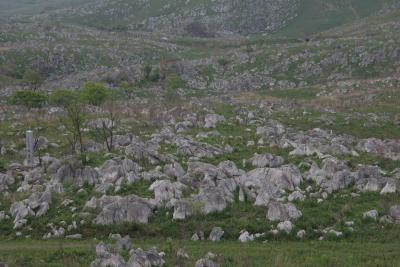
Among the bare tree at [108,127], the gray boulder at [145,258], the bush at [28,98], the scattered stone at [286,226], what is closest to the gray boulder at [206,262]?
the gray boulder at [145,258]

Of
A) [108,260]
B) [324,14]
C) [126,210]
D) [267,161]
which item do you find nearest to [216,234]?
[126,210]

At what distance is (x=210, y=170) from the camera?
3055 centimetres

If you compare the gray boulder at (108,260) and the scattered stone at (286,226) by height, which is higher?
the gray boulder at (108,260)

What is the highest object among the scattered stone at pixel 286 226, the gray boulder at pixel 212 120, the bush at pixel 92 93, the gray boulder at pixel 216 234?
the scattered stone at pixel 286 226

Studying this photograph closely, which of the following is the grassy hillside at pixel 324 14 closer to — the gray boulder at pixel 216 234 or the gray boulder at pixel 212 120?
the gray boulder at pixel 212 120

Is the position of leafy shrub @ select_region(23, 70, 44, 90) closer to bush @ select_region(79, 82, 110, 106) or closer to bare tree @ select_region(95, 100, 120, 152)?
bare tree @ select_region(95, 100, 120, 152)

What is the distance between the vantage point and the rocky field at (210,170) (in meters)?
22.9

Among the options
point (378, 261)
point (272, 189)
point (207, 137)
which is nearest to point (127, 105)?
point (207, 137)

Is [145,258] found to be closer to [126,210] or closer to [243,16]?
[126,210]

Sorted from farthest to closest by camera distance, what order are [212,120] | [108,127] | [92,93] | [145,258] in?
[92,93] → [212,120] → [108,127] → [145,258]

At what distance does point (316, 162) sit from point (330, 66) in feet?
196

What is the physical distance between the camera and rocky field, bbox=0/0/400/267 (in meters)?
22.9

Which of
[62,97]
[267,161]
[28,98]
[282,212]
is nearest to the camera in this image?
[282,212]

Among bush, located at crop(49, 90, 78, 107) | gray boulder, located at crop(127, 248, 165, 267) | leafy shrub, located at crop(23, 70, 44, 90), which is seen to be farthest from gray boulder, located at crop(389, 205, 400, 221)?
leafy shrub, located at crop(23, 70, 44, 90)
